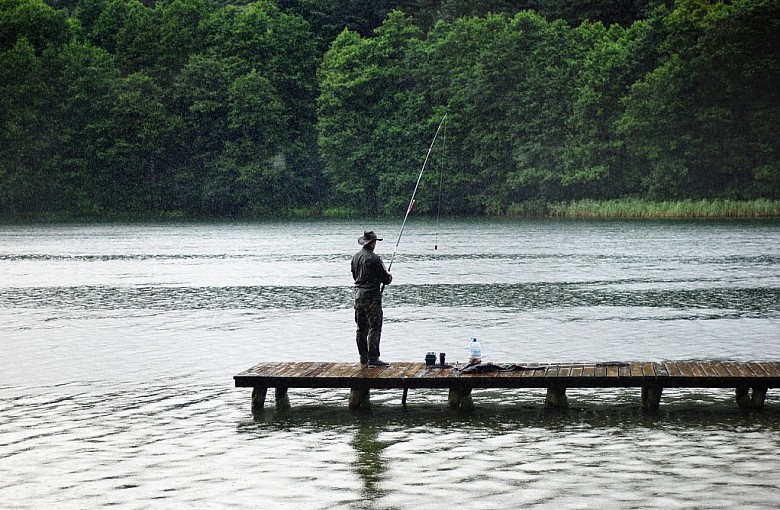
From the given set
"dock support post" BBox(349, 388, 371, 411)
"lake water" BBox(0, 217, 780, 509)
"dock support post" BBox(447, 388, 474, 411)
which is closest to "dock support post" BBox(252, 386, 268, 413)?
"lake water" BBox(0, 217, 780, 509)

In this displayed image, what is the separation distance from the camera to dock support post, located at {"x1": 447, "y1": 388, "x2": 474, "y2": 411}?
14.9m

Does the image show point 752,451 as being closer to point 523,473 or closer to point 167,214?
point 523,473

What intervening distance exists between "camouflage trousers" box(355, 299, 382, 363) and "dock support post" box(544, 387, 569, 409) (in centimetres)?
236

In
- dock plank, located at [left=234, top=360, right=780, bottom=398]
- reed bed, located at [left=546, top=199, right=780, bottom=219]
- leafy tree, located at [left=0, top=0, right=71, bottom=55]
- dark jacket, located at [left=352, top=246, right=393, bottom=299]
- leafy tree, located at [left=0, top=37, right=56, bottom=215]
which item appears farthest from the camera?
leafy tree, located at [left=0, top=0, right=71, bottom=55]

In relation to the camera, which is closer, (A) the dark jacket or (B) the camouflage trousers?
(A) the dark jacket

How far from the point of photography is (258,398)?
49.6ft

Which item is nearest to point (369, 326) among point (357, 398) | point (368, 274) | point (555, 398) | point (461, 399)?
point (368, 274)

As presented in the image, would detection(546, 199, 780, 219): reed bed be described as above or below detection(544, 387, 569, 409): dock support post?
above

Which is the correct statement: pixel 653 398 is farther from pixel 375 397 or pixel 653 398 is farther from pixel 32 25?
pixel 32 25

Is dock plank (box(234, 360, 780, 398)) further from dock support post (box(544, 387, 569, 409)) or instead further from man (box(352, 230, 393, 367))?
man (box(352, 230, 393, 367))

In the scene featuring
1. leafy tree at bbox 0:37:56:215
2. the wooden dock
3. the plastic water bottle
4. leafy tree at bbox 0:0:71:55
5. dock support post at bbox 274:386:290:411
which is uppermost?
leafy tree at bbox 0:0:71:55

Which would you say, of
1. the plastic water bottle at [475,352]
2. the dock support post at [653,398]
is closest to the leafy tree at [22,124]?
the plastic water bottle at [475,352]

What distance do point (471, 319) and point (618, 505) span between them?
15.2 metres

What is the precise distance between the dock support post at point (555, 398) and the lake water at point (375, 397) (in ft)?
0.72
